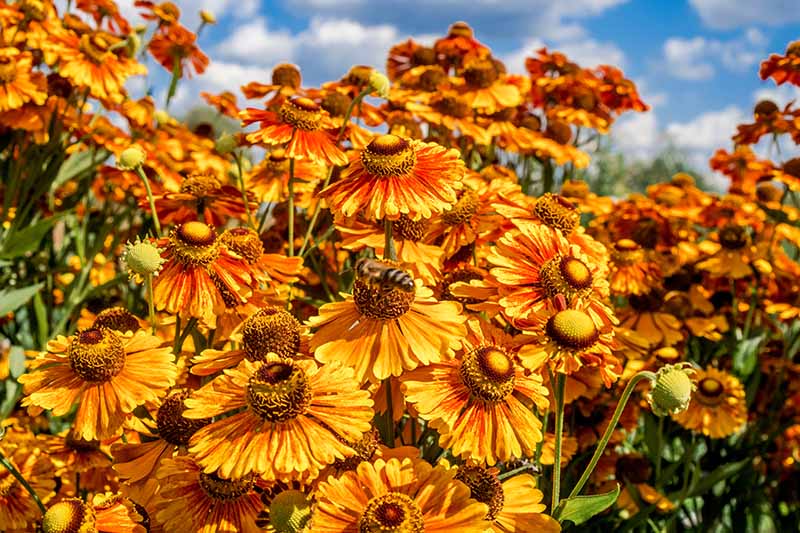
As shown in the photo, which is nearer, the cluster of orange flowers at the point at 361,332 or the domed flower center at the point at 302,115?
the cluster of orange flowers at the point at 361,332

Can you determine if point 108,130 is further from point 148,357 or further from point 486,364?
point 486,364

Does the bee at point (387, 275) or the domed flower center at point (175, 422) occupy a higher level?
the bee at point (387, 275)

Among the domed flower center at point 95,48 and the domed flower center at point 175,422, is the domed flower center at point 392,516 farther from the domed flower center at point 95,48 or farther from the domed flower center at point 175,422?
the domed flower center at point 95,48

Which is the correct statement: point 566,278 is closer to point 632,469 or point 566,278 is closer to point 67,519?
point 67,519

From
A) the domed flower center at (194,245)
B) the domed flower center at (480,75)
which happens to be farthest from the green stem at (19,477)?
the domed flower center at (480,75)

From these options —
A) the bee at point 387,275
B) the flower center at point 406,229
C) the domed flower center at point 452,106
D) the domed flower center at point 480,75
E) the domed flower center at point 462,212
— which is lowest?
the bee at point 387,275
